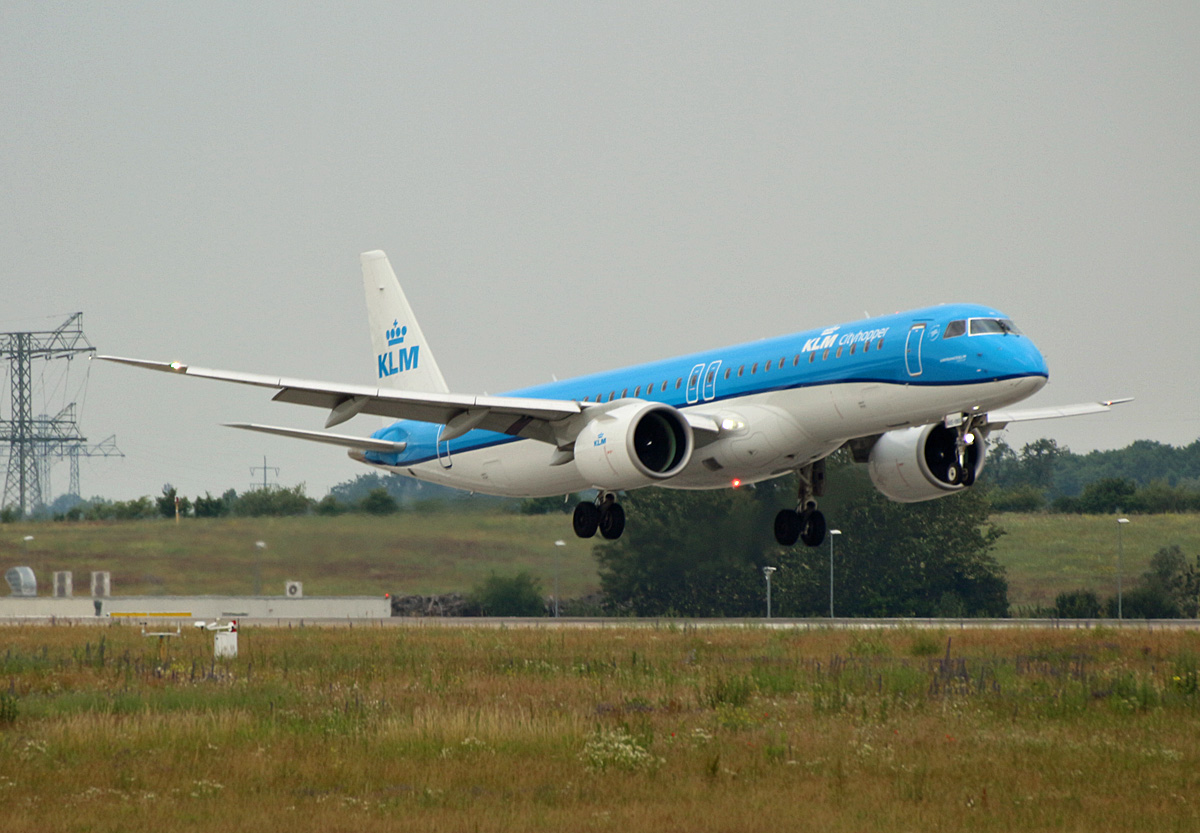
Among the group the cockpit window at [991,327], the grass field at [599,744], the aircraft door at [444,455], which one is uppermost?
the cockpit window at [991,327]

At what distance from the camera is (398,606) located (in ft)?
204

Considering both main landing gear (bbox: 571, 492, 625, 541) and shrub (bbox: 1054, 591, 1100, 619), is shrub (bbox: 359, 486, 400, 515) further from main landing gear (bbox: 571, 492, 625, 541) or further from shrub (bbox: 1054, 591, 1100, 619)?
shrub (bbox: 1054, 591, 1100, 619)

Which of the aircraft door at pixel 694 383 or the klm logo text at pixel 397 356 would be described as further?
the klm logo text at pixel 397 356

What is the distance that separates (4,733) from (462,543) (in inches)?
1291

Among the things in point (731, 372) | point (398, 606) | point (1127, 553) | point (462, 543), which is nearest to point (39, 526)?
point (398, 606)

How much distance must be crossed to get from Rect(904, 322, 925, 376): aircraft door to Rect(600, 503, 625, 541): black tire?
9.96 meters

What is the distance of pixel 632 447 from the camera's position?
33156 millimetres

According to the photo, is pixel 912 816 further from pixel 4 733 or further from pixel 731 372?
pixel 731 372

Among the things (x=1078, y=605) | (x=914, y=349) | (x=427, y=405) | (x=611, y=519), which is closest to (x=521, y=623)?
(x=611, y=519)

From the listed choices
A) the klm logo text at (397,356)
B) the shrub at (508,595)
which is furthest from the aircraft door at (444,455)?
the shrub at (508,595)

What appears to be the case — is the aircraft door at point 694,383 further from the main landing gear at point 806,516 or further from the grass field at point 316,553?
the grass field at point 316,553

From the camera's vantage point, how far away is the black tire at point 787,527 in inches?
1534

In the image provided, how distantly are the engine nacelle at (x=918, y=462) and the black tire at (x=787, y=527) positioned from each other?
300 centimetres

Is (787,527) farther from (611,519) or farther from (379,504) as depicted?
(379,504)
